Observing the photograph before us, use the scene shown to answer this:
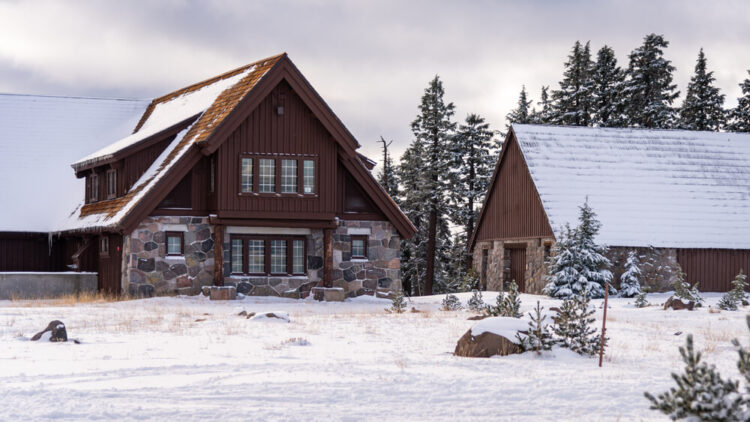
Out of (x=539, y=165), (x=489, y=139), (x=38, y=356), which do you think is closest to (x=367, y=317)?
(x=38, y=356)

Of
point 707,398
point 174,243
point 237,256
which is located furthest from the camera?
point 237,256

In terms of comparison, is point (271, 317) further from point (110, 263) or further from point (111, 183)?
point (111, 183)

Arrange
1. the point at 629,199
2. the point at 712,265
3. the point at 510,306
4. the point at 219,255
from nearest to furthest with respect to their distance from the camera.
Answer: the point at 510,306, the point at 219,255, the point at 712,265, the point at 629,199

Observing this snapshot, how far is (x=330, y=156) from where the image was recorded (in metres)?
29.3

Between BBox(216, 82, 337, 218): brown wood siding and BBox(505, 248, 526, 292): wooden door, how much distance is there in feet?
39.1

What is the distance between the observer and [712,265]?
117 ft

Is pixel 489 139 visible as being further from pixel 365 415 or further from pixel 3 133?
pixel 365 415

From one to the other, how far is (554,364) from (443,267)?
42143 mm

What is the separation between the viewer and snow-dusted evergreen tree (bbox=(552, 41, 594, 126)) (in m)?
55.0

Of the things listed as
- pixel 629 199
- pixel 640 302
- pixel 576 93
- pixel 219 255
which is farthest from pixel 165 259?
pixel 576 93

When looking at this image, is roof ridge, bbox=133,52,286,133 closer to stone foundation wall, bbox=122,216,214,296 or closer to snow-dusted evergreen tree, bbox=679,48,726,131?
stone foundation wall, bbox=122,216,214,296

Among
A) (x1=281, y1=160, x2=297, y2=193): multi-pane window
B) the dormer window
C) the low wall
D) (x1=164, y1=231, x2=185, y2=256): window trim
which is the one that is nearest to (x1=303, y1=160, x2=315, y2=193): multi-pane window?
(x1=281, y1=160, x2=297, y2=193): multi-pane window

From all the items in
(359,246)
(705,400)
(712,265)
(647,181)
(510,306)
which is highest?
(647,181)

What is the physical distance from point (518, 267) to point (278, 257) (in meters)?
13.2
